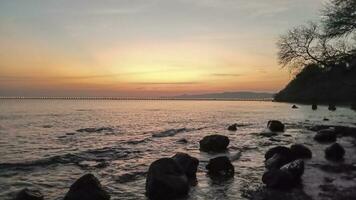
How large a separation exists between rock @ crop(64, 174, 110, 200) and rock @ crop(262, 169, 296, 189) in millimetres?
6112

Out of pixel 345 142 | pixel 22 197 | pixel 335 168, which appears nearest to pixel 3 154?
pixel 22 197

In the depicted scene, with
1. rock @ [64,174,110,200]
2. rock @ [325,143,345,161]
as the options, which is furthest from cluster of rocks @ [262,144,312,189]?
rock @ [64,174,110,200]

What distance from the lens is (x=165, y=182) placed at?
558 inches

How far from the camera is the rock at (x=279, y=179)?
50.1 ft

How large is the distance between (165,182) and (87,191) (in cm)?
269

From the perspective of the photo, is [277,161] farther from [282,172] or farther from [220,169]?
[282,172]

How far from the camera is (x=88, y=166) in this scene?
21453 millimetres

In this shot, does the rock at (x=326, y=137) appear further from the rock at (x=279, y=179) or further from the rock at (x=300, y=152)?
the rock at (x=279, y=179)

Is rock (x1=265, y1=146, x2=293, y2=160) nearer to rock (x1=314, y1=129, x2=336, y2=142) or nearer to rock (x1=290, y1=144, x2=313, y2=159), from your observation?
rock (x1=290, y1=144, x2=313, y2=159)

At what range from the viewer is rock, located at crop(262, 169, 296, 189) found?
15258 mm

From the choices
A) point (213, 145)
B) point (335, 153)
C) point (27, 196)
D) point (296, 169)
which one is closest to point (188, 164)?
point (296, 169)

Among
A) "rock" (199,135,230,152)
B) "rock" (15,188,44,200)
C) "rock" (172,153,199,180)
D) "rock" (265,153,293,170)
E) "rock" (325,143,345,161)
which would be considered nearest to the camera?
"rock" (15,188,44,200)

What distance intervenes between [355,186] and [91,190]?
945 cm

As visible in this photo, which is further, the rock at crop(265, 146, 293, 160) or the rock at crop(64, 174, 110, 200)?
the rock at crop(265, 146, 293, 160)
